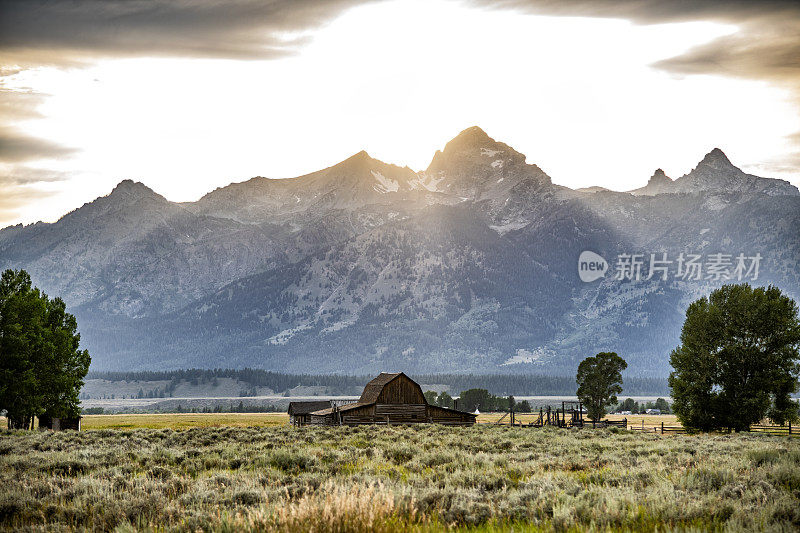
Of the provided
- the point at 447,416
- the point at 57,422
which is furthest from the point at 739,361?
the point at 57,422

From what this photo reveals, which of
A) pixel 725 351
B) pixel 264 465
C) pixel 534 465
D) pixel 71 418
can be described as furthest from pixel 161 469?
pixel 725 351

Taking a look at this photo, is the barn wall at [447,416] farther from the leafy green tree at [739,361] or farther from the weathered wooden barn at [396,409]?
the leafy green tree at [739,361]

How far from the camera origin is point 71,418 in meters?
53.0

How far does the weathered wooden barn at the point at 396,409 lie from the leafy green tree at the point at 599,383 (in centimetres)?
1887

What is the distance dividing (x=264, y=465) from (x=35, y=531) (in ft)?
35.8

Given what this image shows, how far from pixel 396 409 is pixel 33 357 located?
37.4 m

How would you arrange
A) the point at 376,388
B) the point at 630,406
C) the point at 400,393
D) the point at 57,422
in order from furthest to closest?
1. the point at 630,406
2. the point at 376,388
3. the point at 400,393
4. the point at 57,422

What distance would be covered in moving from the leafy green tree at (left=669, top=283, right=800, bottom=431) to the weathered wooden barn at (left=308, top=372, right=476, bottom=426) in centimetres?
2476

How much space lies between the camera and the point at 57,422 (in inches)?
2110

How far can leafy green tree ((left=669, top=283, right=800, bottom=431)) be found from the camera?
51.8 m

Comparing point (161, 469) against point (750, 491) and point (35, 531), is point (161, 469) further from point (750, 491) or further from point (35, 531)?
point (750, 491)

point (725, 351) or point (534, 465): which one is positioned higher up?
point (725, 351)

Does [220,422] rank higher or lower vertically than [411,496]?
lower

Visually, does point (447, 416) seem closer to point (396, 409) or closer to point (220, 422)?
point (396, 409)
